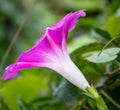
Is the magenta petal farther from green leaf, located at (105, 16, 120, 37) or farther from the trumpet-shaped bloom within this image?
green leaf, located at (105, 16, 120, 37)

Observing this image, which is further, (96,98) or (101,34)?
(101,34)

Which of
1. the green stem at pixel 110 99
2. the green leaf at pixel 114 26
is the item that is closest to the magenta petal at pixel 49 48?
the green stem at pixel 110 99

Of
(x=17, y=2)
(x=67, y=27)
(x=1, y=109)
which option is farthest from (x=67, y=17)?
(x=17, y=2)

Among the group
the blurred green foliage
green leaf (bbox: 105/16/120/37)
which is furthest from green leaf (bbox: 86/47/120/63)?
green leaf (bbox: 105/16/120/37)

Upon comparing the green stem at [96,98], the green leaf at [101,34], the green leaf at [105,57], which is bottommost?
the green stem at [96,98]

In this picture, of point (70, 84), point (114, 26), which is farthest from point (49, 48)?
point (114, 26)

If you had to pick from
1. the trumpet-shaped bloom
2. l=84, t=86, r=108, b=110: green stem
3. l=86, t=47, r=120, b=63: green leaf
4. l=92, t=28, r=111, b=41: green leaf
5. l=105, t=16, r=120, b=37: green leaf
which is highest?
l=105, t=16, r=120, b=37: green leaf

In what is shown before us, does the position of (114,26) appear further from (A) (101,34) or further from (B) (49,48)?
(B) (49,48)

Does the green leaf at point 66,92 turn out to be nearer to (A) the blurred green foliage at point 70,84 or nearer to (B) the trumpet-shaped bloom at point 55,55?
(A) the blurred green foliage at point 70,84
